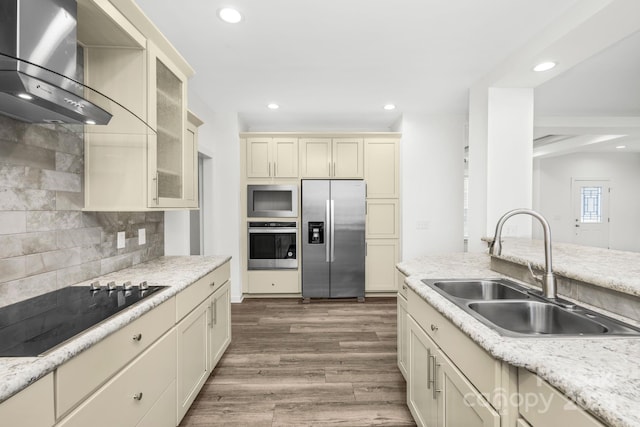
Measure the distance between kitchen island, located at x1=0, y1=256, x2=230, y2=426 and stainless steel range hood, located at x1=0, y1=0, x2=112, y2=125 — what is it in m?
0.83

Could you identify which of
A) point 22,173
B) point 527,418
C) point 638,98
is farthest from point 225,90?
point 638,98

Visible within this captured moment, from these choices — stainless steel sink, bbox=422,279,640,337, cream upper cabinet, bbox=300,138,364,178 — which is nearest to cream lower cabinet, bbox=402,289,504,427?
stainless steel sink, bbox=422,279,640,337

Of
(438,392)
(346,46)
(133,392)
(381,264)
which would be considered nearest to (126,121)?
(133,392)

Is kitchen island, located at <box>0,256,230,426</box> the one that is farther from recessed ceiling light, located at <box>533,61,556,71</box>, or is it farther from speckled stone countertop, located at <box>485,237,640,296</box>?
recessed ceiling light, located at <box>533,61,556,71</box>

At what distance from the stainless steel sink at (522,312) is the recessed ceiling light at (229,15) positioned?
210 centimetres

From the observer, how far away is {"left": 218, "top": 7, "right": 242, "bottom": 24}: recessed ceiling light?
197 cm

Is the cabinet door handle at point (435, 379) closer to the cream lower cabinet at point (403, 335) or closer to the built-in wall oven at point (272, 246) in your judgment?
the cream lower cabinet at point (403, 335)

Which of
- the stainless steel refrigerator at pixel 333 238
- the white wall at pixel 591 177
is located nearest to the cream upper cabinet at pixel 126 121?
the stainless steel refrigerator at pixel 333 238

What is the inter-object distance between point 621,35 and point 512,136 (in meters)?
1.02

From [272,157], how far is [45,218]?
2914mm

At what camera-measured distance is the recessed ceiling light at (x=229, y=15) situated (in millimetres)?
1967

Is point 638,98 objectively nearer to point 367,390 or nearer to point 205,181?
point 367,390

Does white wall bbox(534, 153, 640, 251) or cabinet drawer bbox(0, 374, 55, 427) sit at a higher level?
white wall bbox(534, 153, 640, 251)

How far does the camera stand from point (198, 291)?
1.91 meters
